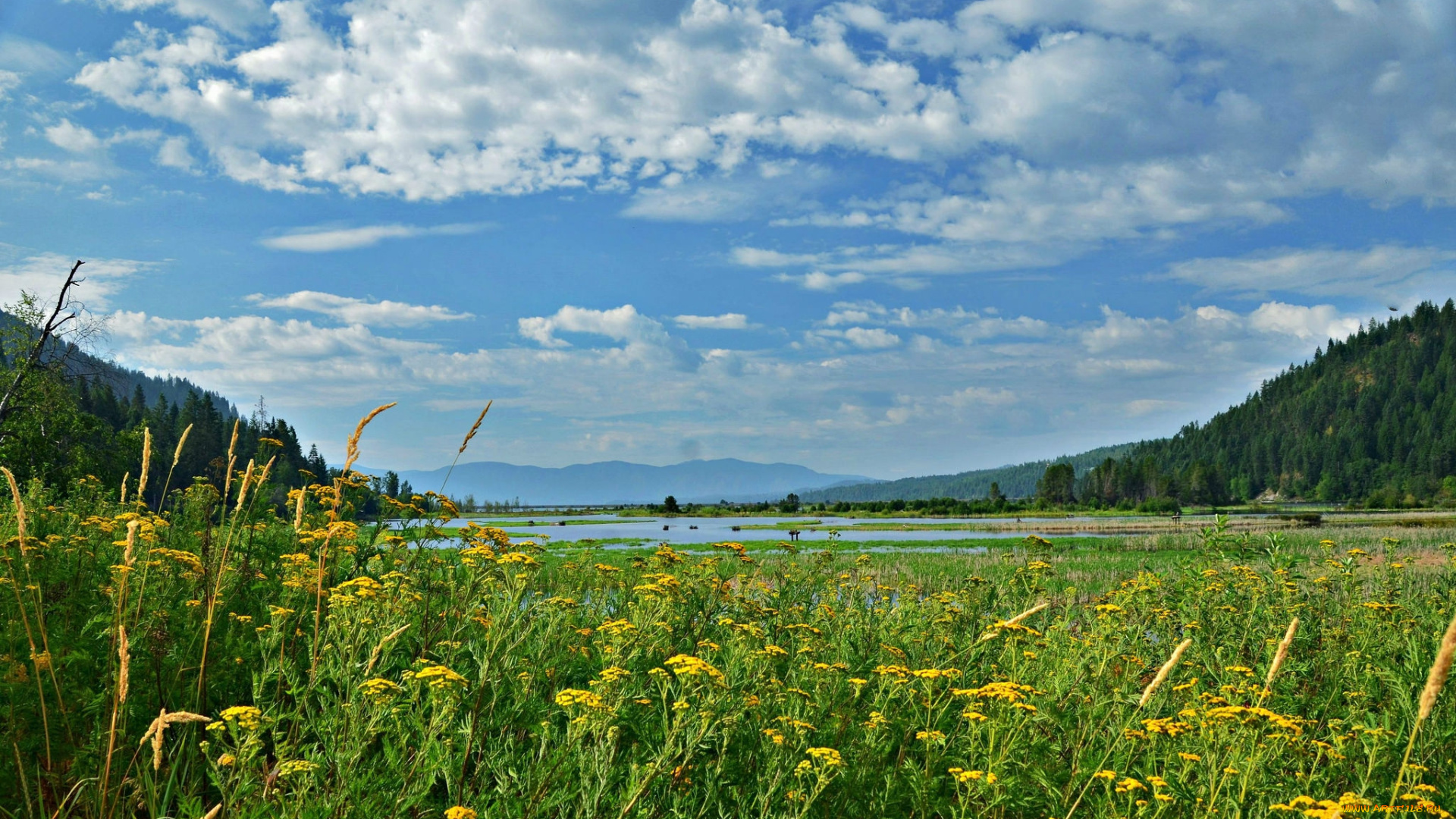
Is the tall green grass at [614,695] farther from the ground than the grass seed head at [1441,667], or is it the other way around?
the grass seed head at [1441,667]

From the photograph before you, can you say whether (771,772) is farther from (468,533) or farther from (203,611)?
(203,611)

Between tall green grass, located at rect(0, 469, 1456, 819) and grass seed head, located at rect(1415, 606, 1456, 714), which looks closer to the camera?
grass seed head, located at rect(1415, 606, 1456, 714)

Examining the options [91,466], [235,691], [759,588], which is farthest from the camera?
[91,466]

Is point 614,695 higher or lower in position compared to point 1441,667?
lower

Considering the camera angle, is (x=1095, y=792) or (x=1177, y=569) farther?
(x=1177, y=569)

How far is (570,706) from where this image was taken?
3670 millimetres

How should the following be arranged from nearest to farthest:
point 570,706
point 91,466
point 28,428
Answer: point 570,706
point 28,428
point 91,466

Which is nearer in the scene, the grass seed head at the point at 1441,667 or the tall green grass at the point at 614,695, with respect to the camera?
the grass seed head at the point at 1441,667

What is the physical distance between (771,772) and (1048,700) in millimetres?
2525

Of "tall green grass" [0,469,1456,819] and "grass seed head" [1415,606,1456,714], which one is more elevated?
"grass seed head" [1415,606,1456,714]

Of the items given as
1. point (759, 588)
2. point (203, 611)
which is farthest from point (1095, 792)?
point (203, 611)

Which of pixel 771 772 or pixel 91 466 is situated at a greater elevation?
pixel 91 466

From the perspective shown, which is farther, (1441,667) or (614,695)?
(614,695)

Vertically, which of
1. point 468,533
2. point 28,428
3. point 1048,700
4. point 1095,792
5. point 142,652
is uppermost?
point 28,428
